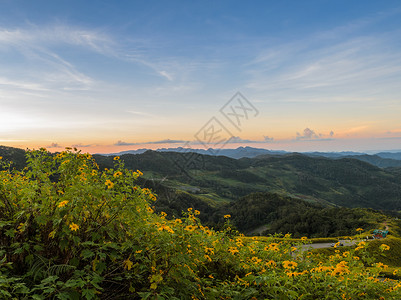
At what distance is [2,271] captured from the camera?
362 cm

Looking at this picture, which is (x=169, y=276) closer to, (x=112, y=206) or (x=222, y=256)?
(x=112, y=206)

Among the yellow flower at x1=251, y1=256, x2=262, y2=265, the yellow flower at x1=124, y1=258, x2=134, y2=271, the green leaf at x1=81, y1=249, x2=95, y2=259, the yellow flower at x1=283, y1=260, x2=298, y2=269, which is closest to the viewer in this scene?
the green leaf at x1=81, y1=249, x2=95, y2=259

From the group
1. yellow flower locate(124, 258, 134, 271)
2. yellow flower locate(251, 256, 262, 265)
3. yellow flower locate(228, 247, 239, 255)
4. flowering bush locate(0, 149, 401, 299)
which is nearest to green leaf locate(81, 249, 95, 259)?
flowering bush locate(0, 149, 401, 299)

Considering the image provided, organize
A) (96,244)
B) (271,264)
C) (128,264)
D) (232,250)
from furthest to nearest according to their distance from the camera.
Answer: (232,250) < (271,264) < (128,264) < (96,244)

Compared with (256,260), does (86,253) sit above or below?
above

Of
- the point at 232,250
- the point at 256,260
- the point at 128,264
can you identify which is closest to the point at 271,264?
the point at 256,260

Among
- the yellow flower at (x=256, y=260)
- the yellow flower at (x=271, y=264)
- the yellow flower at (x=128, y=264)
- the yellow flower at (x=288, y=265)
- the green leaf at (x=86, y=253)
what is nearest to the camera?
the green leaf at (x=86, y=253)

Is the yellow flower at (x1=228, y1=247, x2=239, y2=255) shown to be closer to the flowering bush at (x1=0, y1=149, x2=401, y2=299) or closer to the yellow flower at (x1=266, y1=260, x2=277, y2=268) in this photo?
the yellow flower at (x1=266, y1=260, x2=277, y2=268)

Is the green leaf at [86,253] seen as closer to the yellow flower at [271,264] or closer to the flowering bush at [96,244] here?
the flowering bush at [96,244]

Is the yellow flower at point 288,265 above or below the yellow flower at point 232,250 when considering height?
above

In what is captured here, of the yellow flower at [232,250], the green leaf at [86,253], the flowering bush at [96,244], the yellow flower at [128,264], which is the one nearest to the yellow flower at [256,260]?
the yellow flower at [232,250]

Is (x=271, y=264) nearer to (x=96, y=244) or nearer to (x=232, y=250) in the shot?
(x=232, y=250)

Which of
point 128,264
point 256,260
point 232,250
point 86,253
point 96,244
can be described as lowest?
point 256,260

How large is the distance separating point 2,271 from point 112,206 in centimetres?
180
